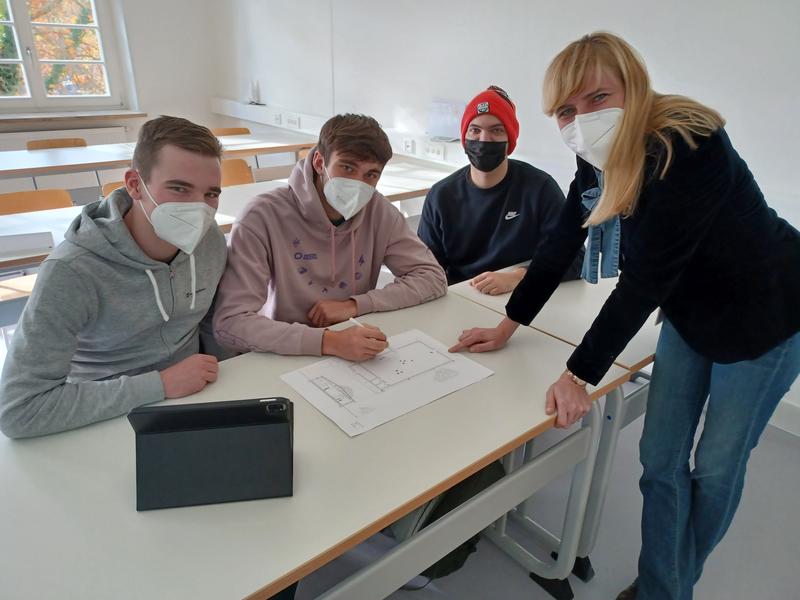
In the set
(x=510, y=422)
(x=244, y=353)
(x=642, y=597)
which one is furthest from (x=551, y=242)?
(x=642, y=597)

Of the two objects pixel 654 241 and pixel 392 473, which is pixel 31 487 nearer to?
pixel 392 473

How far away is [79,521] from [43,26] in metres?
5.51

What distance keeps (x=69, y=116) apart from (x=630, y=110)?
540cm

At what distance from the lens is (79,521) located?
0.76m

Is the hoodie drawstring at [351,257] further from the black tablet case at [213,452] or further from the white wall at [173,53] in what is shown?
the white wall at [173,53]

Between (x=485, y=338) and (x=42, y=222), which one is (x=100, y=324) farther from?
(x=42, y=222)

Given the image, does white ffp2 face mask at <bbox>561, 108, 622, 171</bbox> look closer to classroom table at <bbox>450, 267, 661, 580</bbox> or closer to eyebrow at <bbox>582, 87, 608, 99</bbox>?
eyebrow at <bbox>582, 87, 608, 99</bbox>

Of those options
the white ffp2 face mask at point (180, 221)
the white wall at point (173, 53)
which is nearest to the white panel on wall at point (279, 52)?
the white wall at point (173, 53)

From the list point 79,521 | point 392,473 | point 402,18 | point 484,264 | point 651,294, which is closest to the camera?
point 79,521

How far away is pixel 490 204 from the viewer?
196cm

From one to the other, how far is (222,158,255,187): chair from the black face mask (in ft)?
6.57

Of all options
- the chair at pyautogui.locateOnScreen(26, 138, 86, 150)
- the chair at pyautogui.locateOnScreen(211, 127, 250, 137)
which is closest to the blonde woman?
the chair at pyautogui.locateOnScreen(26, 138, 86, 150)

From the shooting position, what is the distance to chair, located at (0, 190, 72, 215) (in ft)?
8.27

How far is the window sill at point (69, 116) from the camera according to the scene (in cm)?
470
